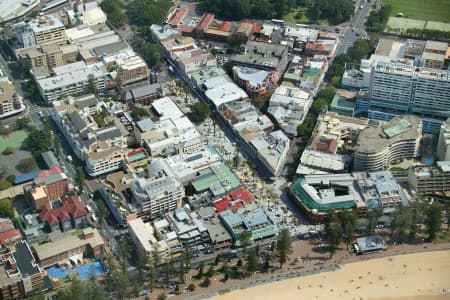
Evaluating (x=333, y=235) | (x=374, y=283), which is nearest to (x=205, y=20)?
(x=333, y=235)

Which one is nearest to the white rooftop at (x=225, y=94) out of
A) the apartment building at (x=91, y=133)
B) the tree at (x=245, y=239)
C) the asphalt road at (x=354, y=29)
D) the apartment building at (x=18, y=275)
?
the apartment building at (x=91, y=133)

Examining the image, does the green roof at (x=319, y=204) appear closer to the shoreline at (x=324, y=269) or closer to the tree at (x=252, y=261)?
the shoreline at (x=324, y=269)

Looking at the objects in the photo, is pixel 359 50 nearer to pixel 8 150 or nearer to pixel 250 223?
pixel 250 223

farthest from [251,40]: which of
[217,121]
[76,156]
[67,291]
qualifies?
[67,291]

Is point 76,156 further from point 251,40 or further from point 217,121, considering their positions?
point 251,40

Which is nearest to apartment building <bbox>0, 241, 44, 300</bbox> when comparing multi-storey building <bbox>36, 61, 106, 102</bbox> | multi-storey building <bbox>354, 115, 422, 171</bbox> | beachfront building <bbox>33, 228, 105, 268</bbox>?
beachfront building <bbox>33, 228, 105, 268</bbox>

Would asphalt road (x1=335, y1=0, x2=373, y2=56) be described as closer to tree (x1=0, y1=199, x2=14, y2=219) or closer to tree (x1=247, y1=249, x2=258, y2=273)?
tree (x1=247, y1=249, x2=258, y2=273)
